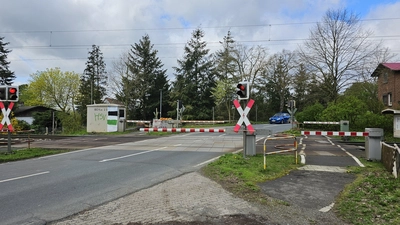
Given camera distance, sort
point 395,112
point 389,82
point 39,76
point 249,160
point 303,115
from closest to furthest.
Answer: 1. point 249,160
2. point 395,112
3. point 303,115
4. point 389,82
5. point 39,76

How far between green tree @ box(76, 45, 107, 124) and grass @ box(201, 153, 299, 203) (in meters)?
49.3

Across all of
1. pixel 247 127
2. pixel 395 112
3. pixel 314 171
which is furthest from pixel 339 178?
pixel 395 112

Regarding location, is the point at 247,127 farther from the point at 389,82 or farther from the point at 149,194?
the point at 389,82

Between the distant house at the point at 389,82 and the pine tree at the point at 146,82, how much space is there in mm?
32340

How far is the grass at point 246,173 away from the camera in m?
6.14

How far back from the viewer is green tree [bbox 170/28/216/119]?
5050 centimetres

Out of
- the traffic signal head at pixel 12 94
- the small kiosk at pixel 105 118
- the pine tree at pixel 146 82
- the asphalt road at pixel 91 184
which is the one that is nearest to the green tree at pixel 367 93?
the asphalt road at pixel 91 184

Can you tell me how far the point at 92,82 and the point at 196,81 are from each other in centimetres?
2321

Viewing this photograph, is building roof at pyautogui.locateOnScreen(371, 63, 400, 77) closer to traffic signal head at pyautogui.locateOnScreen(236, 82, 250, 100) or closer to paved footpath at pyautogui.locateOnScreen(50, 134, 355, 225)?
traffic signal head at pyautogui.locateOnScreen(236, 82, 250, 100)

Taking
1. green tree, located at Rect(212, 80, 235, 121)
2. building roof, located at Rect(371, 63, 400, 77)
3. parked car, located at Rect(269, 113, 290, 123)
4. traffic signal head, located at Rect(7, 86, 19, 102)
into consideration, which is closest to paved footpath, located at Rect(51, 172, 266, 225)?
traffic signal head, located at Rect(7, 86, 19, 102)

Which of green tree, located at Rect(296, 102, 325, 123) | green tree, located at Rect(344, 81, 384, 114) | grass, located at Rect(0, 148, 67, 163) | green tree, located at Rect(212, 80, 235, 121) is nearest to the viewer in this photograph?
grass, located at Rect(0, 148, 67, 163)

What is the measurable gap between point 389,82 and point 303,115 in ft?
40.0

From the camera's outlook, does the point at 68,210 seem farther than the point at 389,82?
No

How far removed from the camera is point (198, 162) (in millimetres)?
10523
